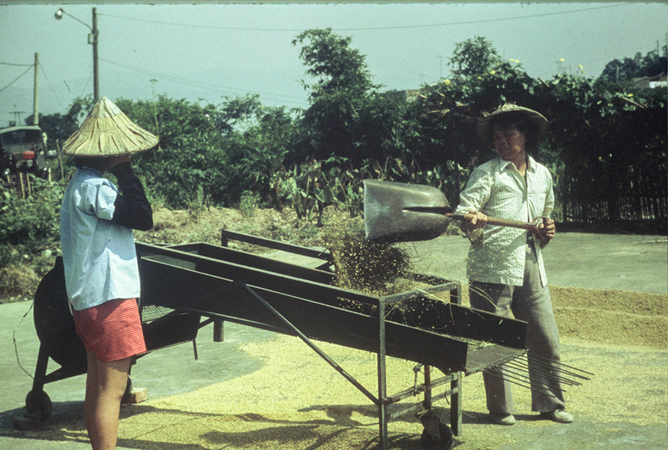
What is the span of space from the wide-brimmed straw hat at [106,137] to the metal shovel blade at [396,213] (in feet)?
3.71

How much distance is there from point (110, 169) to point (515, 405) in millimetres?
2894

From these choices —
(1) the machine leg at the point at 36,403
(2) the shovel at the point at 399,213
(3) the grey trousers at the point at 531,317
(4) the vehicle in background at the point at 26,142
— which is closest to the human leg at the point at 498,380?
(3) the grey trousers at the point at 531,317

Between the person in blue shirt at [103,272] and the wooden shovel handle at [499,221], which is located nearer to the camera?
the person in blue shirt at [103,272]

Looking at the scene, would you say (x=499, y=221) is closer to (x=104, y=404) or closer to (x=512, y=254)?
(x=512, y=254)

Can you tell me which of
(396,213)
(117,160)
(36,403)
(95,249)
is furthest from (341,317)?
(36,403)

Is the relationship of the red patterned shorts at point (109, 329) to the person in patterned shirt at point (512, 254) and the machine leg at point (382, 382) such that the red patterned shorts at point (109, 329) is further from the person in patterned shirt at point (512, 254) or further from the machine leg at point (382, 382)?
the person in patterned shirt at point (512, 254)

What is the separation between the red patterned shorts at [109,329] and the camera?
2.80m

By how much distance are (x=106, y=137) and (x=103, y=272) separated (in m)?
0.67

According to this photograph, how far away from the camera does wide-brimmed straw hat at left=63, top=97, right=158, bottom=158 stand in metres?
2.90

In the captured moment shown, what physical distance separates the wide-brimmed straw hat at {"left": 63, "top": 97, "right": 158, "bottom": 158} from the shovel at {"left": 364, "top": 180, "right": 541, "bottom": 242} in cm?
114

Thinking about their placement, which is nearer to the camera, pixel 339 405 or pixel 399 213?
pixel 399 213

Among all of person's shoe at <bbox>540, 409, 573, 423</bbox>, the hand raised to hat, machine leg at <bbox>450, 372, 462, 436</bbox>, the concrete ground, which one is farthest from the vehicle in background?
person's shoe at <bbox>540, 409, 573, 423</bbox>

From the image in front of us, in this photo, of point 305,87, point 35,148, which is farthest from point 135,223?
point 35,148

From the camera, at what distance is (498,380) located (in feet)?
11.8
